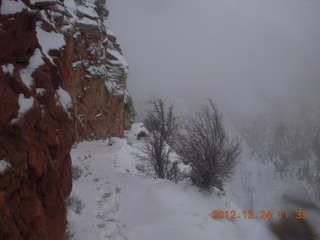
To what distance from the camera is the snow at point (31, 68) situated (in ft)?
13.1

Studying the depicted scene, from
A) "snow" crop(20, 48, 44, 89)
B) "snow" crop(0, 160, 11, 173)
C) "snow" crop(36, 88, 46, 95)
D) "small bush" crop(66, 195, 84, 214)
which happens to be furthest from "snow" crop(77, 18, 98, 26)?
"snow" crop(0, 160, 11, 173)

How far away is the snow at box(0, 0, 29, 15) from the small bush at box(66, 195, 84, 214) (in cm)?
496

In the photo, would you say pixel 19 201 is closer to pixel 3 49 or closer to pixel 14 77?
pixel 14 77

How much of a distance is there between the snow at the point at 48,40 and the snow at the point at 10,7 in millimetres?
1273

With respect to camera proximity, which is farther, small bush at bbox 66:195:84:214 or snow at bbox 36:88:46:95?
small bush at bbox 66:195:84:214

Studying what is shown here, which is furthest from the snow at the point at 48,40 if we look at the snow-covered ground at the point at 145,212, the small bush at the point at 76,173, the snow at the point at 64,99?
the small bush at the point at 76,173

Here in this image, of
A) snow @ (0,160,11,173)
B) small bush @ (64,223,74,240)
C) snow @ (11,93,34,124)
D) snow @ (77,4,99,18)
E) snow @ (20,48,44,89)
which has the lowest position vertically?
small bush @ (64,223,74,240)

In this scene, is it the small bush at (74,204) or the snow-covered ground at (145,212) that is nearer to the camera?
the snow-covered ground at (145,212)

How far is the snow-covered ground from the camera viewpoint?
6.49m

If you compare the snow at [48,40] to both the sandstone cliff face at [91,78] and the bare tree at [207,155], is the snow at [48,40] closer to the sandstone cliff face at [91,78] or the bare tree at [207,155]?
the bare tree at [207,155]

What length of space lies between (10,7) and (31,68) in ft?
3.07

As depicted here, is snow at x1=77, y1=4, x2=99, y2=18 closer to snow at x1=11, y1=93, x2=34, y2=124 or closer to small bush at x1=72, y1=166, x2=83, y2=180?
small bush at x1=72, y1=166, x2=83, y2=180

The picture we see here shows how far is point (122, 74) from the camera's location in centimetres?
2341

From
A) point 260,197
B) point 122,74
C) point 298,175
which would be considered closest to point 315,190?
point 260,197
